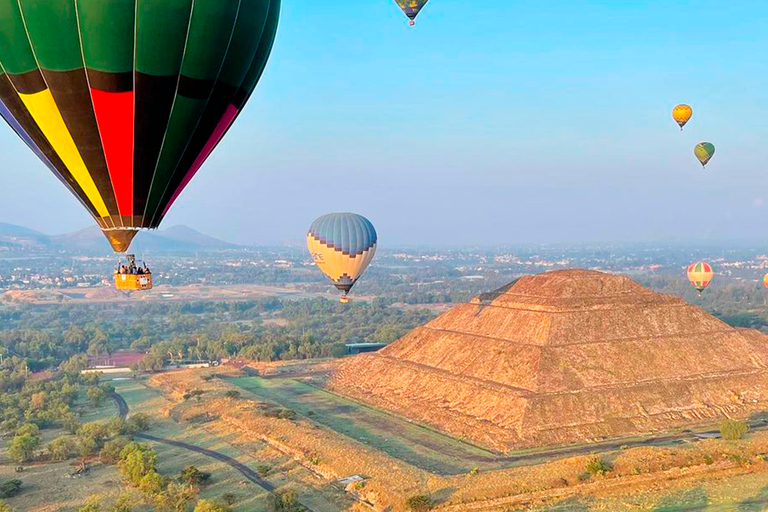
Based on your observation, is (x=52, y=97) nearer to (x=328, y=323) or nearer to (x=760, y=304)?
(x=328, y=323)

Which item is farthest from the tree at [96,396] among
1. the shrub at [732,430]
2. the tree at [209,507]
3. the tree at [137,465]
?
the shrub at [732,430]

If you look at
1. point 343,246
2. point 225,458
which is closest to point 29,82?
point 225,458

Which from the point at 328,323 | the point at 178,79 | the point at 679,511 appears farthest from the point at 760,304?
the point at 178,79

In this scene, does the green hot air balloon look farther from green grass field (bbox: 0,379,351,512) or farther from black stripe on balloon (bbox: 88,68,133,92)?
green grass field (bbox: 0,379,351,512)

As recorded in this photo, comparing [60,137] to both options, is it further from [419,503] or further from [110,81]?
[419,503]

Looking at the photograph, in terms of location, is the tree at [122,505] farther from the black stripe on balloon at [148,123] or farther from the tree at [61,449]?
the black stripe on balloon at [148,123]
